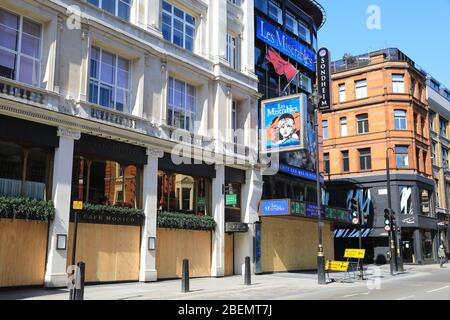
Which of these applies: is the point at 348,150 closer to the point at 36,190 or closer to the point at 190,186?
the point at 190,186

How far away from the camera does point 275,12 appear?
3291 centimetres

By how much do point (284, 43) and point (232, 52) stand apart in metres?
5.77

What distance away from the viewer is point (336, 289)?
1917 centimetres

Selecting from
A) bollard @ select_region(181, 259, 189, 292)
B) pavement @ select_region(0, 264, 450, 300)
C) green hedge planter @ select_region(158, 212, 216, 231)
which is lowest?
pavement @ select_region(0, 264, 450, 300)

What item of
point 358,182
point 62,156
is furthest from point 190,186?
point 358,182

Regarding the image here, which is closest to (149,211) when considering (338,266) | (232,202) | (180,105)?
(232,202)

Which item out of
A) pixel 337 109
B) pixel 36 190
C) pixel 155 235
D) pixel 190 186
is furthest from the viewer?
pixel 337 109

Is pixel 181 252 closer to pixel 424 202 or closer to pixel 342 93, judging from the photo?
pixel 424 202

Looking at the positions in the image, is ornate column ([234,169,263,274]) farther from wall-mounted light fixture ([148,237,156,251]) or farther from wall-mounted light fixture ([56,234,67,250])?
wall-mounted light fixture ([56,234,67,250])

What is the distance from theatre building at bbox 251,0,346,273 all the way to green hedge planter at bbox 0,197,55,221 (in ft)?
44.0

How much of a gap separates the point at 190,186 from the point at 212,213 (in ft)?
6.53

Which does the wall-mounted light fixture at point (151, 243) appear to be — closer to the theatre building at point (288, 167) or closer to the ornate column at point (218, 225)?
the ornate column at point (218, 225)

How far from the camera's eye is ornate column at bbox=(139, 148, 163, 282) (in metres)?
20.8

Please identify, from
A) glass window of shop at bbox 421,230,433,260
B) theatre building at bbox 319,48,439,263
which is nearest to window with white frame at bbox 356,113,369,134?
theatre building at bbox 319,48,439,263
